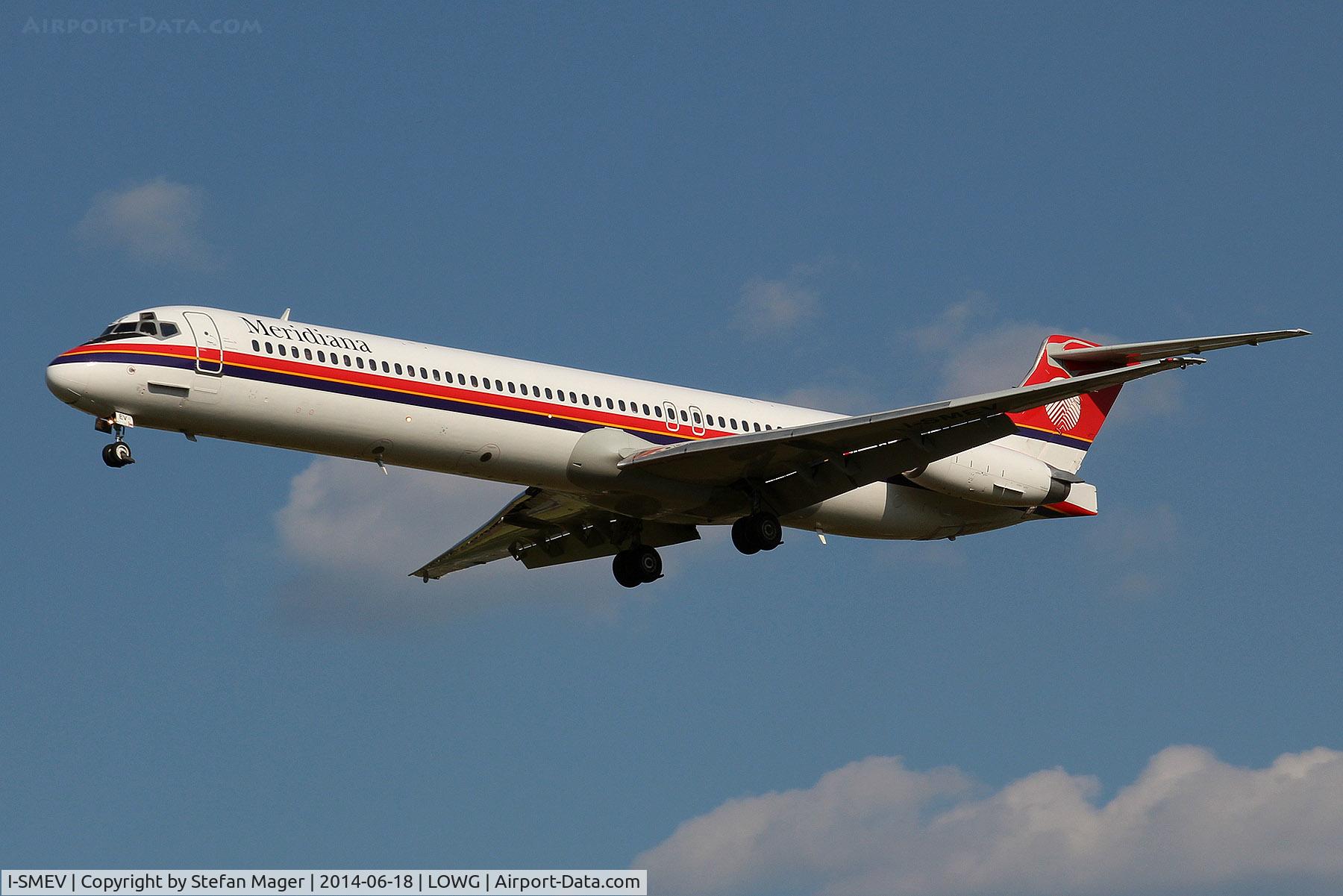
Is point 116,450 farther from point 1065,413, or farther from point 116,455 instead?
point 1065,413

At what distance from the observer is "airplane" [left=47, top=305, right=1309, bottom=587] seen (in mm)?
24547

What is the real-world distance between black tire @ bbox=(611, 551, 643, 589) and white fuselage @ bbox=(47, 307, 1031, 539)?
2.58 metres

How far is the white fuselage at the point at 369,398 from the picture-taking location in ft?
79.5

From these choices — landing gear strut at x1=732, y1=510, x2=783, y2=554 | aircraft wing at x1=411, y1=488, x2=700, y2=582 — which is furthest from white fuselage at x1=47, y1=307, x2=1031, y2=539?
aircraft wing at x1=411, y1=488, x2=700, y2=582

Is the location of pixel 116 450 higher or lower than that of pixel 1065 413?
lower

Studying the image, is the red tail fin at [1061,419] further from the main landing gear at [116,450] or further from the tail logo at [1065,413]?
the main landing gear at [116,450]

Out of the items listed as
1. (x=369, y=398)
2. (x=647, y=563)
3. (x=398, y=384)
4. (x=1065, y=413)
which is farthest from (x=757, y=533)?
(x=1065, y=413)

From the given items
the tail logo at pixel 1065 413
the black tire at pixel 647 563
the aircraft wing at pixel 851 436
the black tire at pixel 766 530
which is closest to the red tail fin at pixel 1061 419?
the tail logo at pixel 1065 413

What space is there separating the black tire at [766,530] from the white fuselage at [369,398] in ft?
2.19

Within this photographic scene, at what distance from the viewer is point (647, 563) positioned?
3103cm

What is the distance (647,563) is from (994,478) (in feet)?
21.2

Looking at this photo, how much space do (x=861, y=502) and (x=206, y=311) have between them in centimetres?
1182

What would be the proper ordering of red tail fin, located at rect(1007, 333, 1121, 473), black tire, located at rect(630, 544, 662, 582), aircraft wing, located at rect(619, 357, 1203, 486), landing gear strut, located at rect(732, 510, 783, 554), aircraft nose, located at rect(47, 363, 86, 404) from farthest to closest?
red tail fin, located at rect(1007, 333, 1121, 473)
black tire, located at rect(630, 544, 662, 582)
landing gear strut, located at rect(732, 510, 783, 554)
aircraft wing, located at rect(619, 357, 1203, 486)
aircraft nose, located at rect(47, 363, 86, 404)

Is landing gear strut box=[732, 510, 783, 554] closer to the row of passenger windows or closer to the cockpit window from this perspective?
the row of passenger windows
